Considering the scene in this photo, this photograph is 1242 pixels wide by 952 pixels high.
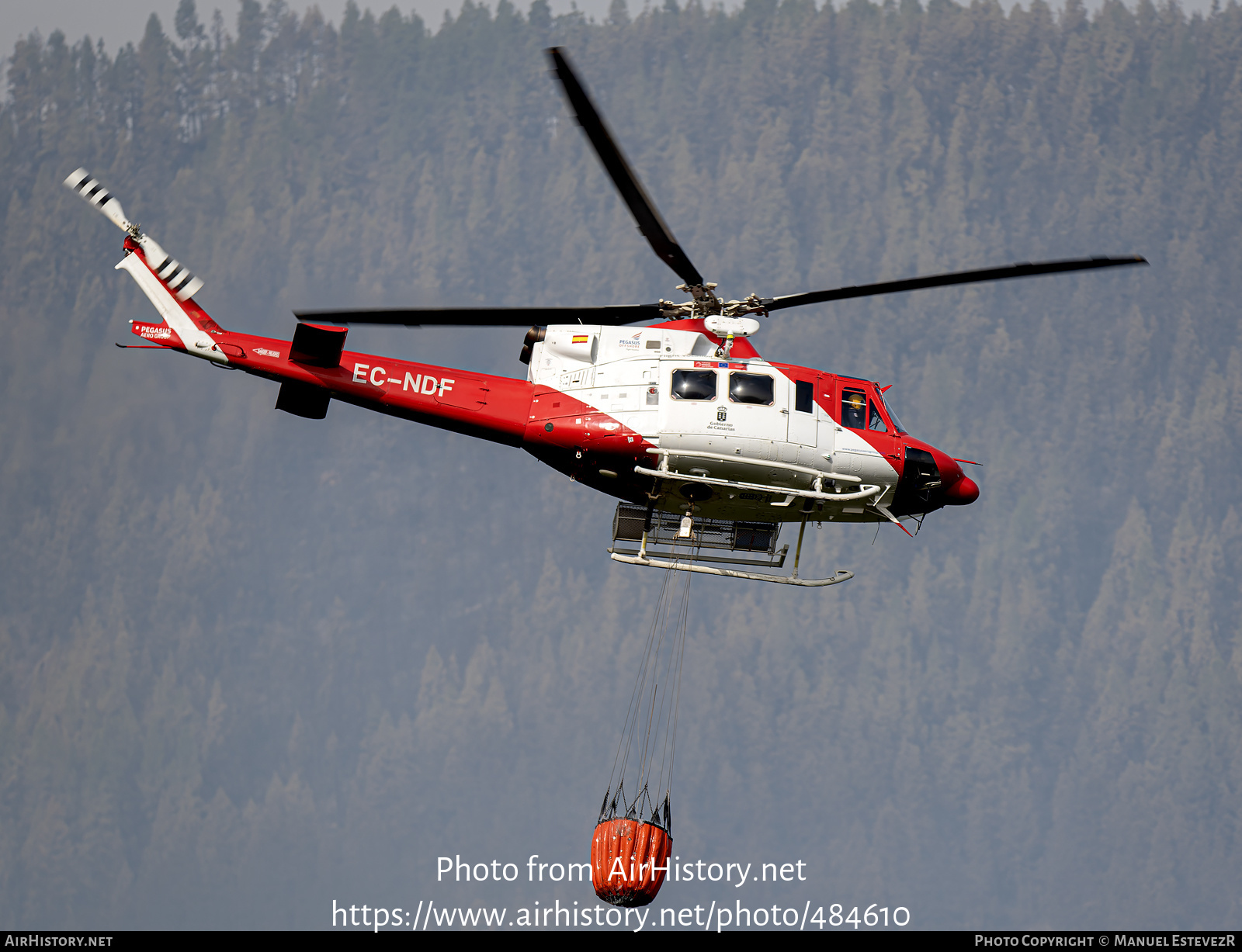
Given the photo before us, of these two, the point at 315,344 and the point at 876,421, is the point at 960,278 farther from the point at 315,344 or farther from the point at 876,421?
the point at 315,344

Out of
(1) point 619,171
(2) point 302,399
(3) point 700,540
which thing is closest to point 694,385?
(3) point 700,540

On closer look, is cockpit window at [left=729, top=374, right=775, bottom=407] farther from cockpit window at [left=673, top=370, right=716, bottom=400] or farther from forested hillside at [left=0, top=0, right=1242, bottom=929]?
forested hillside at [left=0, top=0, right=1242, bottom=929]

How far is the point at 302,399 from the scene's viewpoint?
28891 millimetres

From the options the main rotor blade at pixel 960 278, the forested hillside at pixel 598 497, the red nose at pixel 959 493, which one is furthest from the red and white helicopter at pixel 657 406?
the forested hillside at pixel 598 497

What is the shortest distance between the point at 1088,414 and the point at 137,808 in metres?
59.5

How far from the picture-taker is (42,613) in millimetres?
110062

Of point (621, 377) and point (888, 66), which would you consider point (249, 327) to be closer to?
point (888, 66)

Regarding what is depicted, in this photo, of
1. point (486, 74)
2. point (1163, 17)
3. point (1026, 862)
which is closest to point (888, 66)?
point (1163, 17)

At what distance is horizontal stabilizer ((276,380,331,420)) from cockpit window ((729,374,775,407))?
5754 mm

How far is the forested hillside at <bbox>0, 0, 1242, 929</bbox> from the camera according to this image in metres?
95.6

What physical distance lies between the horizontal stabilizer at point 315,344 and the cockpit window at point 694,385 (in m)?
4.76

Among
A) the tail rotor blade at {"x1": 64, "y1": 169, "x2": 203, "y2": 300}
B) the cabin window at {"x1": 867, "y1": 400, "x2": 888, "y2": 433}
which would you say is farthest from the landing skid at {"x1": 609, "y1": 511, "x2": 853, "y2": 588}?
the tail rotor blade at {"x1": 64, "y1": 169, "x2": 203, "y2": 300}

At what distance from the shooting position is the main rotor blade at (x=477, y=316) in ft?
88.9

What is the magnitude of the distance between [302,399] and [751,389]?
640 centimetres
